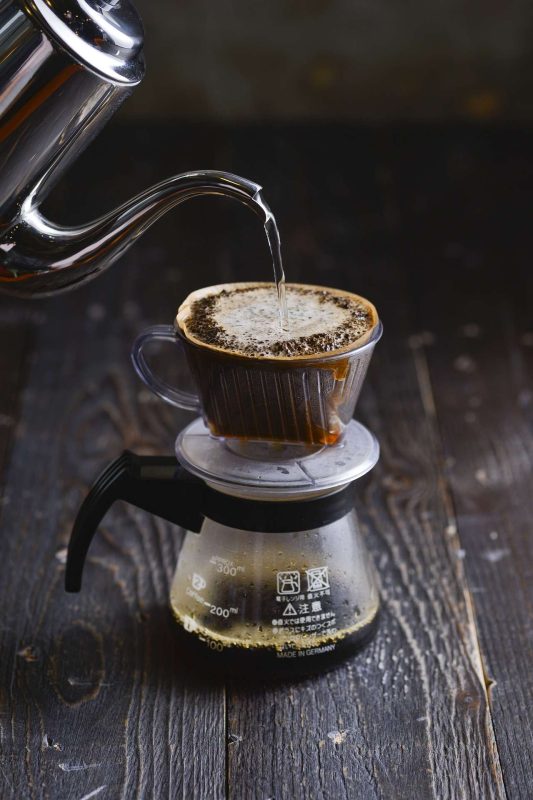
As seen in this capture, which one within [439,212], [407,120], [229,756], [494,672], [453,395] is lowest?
[407,120]

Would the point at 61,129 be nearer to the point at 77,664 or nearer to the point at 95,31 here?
the point at 95,31

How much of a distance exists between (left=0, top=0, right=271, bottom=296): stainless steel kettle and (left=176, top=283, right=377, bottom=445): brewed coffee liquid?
8 centimetres

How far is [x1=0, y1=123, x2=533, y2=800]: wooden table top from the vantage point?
2.23 feet

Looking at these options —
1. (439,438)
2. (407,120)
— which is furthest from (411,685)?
(407,120)

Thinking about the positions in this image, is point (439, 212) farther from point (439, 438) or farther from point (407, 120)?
point (439, 438)

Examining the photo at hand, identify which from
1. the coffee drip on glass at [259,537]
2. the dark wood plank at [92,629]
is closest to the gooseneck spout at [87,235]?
the coffee drip on glass at [259,537]

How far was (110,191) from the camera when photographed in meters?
1.67

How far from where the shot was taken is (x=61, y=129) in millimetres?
666

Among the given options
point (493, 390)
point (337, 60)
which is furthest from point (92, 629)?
point (337, 60)

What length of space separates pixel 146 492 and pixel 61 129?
10.1 inches

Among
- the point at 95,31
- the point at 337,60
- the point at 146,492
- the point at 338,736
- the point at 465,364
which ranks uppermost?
the point at 95,31

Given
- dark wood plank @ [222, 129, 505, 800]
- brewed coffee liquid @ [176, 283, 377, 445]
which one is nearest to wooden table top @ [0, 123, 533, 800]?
dark wood plank @ [222, 129, 505, 800]

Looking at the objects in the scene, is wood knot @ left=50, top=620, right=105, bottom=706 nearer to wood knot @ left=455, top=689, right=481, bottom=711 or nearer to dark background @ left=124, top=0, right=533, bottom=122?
wood knot @ left=455, top=689, right=481, bottom=711

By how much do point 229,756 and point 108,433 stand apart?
0.46 m
